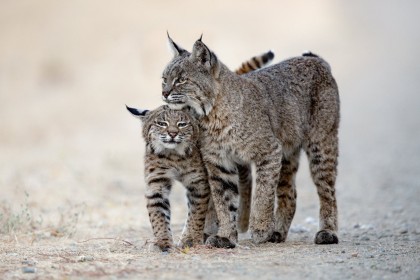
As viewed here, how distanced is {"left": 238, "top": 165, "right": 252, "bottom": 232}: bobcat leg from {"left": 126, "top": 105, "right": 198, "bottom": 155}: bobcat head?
1.21 meters

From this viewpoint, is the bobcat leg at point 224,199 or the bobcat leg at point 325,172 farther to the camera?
the bobcat leg at point 325,172

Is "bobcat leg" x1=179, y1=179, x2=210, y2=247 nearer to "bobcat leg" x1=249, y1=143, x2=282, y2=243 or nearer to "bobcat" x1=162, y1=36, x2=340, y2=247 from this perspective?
"bobcat" x1=162, y1=36, x2=340, y2=247

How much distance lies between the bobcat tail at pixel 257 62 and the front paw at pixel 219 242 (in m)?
2.64

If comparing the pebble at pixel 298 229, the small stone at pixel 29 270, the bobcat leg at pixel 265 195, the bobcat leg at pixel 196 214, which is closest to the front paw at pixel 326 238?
the bobcat leg at pixel 265 195

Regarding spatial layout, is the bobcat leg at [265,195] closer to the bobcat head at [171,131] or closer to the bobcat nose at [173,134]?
the bobcat head at [171,131]

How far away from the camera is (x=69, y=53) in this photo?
25.4m

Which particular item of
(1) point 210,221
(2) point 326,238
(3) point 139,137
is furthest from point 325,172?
(3) point 139,137

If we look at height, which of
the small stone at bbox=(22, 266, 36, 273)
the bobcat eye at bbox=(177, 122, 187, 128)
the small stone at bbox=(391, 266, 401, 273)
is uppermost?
the bobcat eye at bbox=(177, 122, 187, 128)

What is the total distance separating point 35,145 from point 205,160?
914cm

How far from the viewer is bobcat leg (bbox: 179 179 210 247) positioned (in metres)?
8.48

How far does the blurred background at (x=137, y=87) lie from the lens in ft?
42.1

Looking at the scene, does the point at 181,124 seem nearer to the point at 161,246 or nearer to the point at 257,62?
the point at 161,246

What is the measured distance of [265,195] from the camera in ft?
27.9

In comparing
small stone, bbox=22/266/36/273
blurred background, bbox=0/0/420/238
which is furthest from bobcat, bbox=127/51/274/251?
blurred background, bbox=0/0/420/238
